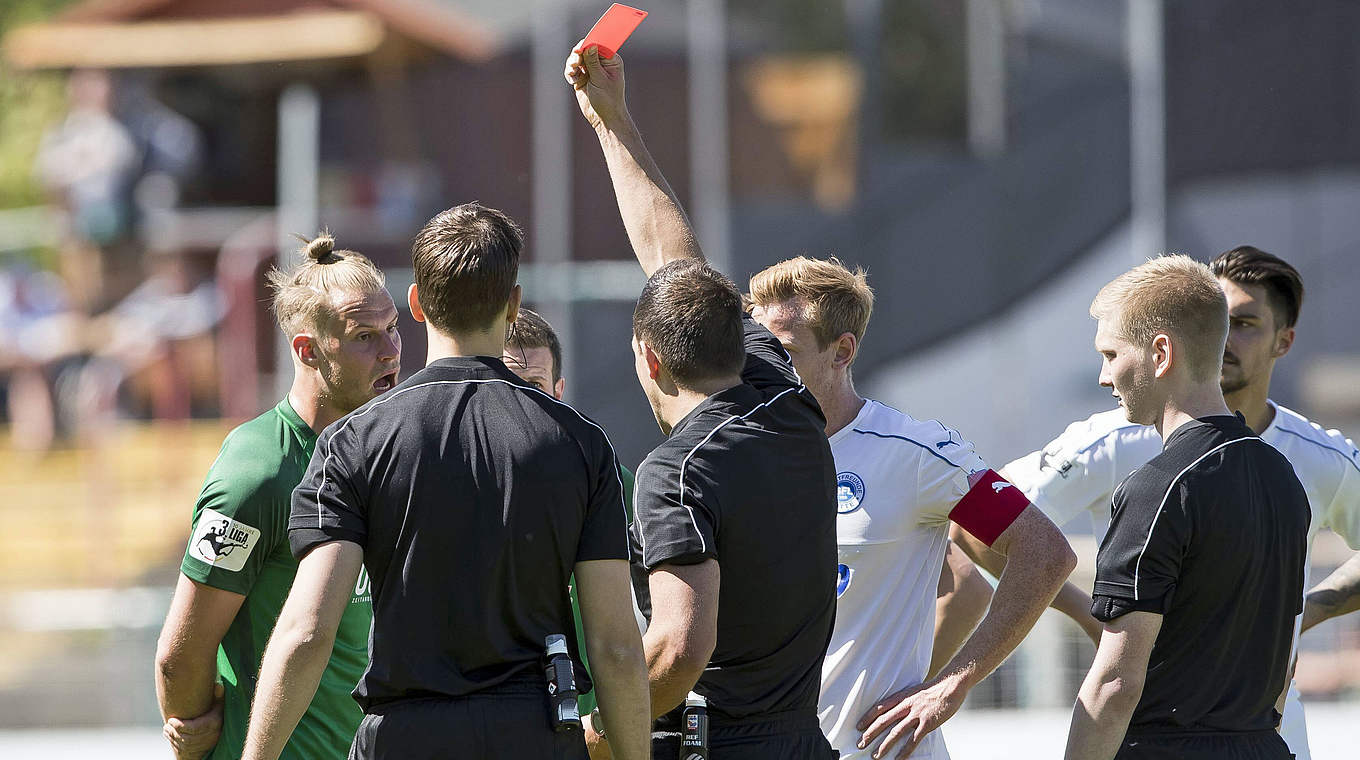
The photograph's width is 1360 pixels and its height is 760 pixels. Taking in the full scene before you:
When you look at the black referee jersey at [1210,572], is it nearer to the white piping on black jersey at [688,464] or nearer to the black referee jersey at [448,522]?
the white piping on black jersey at [688,464]

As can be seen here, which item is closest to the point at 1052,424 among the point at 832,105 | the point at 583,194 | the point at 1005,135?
the point at 1005,135

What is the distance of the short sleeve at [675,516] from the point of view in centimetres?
282

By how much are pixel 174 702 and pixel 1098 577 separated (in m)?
2.05

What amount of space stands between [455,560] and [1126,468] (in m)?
2.09

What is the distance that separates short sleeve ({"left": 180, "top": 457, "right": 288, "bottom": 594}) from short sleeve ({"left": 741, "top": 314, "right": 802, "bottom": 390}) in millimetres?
1084

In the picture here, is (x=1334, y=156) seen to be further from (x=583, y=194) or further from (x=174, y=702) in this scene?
(x=174, y=702)

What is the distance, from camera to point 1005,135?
35.6 ft

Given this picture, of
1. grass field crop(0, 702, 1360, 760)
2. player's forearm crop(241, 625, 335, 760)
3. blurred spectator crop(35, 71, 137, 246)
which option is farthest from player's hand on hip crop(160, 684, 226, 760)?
blurred spectator crop(35, 71, 137, 246)

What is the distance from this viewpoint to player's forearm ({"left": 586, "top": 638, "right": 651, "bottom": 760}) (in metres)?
2.83

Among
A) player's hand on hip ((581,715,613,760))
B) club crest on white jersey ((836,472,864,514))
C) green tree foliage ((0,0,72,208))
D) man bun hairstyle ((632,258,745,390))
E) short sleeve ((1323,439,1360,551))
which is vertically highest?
green tree foliage ((0,0,72,208))

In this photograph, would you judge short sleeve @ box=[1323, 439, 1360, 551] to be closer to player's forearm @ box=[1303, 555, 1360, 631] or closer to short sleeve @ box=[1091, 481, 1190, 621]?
player's forearm @ box=[1303, 555, 1360, 631]

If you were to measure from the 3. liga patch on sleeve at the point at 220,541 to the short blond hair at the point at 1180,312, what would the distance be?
1.94m

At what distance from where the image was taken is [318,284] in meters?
3.53

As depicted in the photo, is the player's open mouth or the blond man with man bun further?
the player's open mouth
